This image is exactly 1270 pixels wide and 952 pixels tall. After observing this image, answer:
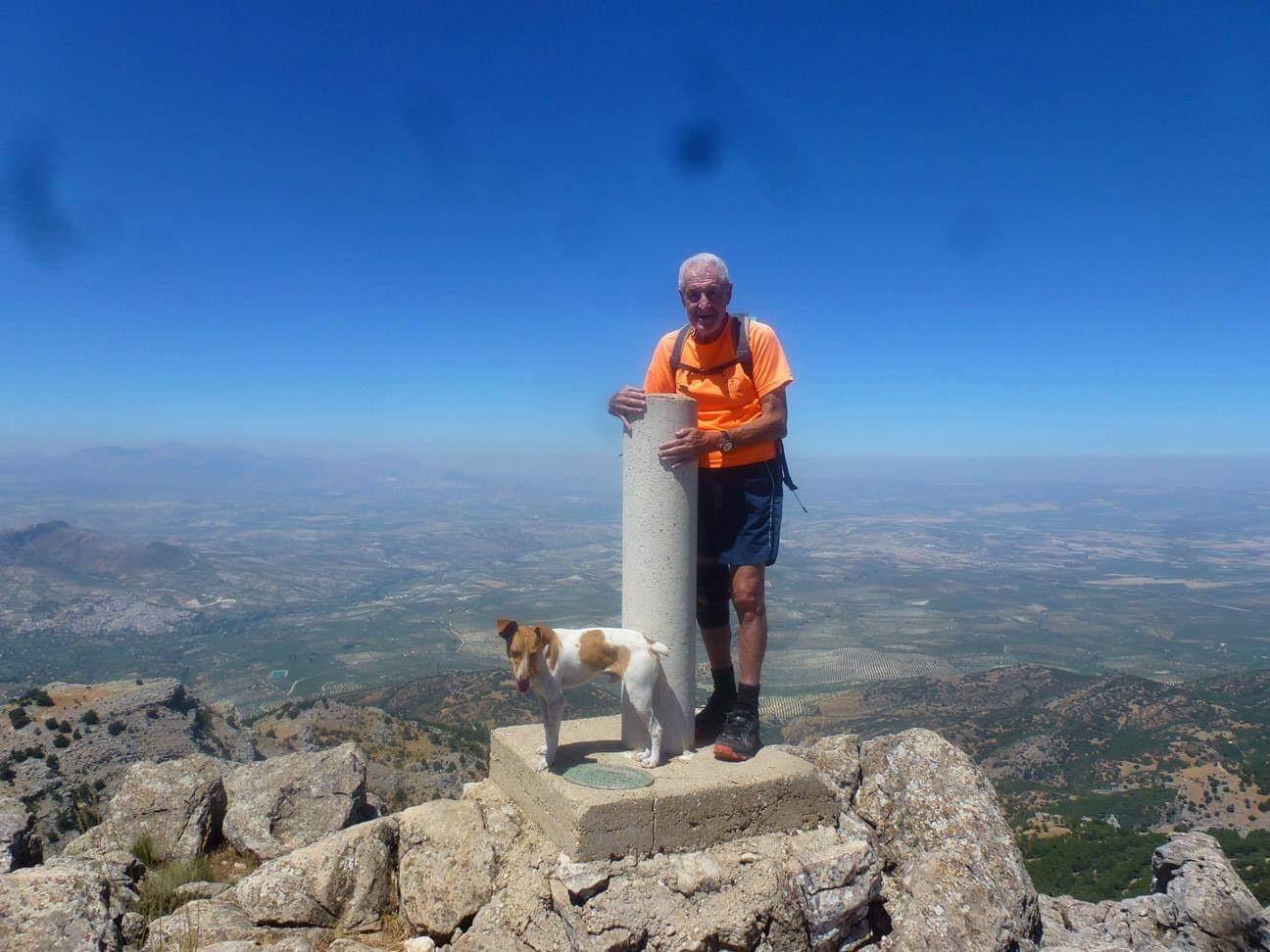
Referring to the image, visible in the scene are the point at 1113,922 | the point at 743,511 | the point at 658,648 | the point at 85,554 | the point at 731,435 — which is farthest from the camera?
the point at 85,554

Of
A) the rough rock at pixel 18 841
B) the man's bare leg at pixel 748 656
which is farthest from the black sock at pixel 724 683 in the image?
the rough rock at pixel 18 841

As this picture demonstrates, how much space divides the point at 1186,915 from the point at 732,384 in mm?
8234

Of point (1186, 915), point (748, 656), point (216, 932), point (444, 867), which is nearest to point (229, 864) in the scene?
point (216, 932)

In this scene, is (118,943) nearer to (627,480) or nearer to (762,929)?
(762,929)

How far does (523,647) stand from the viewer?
5.72 metres

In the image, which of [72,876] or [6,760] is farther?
[6,760]

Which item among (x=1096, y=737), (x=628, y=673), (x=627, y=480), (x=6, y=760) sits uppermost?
(x=627, y=480)

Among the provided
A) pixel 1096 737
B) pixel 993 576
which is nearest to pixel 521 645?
pixel 1096 737

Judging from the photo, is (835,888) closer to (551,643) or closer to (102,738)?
(551,643)

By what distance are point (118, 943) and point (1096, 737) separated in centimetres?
4883

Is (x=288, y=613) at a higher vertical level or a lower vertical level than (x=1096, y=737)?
lower

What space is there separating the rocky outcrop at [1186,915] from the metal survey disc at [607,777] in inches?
197

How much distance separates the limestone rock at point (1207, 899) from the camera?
8516mm

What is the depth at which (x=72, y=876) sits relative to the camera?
5.64 metres
